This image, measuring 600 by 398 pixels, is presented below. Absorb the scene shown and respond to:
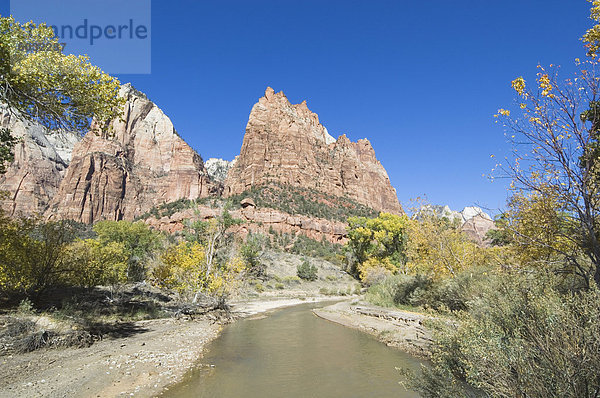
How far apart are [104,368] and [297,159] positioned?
10306 centimetres

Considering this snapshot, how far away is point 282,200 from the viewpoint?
91625mm

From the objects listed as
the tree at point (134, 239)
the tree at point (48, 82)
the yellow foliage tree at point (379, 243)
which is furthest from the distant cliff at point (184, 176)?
the tree at point (48, 82)

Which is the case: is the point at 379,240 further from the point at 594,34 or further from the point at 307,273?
the point at 594,34

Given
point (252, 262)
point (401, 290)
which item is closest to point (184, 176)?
point (252, 262)

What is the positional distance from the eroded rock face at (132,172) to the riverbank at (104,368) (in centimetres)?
9708

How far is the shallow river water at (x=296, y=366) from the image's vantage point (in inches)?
311

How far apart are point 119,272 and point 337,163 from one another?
402 ft

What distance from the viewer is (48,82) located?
8102 mm

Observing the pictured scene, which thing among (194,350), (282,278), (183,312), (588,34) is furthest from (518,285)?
(282,278)

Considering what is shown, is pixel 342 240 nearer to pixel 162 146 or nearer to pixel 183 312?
pixel 183 312

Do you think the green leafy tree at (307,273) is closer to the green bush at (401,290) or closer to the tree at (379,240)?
the tree at (379,240)

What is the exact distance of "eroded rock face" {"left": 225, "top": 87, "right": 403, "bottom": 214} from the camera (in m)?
106

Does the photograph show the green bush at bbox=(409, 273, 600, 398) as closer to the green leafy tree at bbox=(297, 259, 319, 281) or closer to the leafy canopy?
the leafy canopy

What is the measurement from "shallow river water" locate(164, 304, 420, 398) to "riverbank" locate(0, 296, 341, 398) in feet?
2.29
